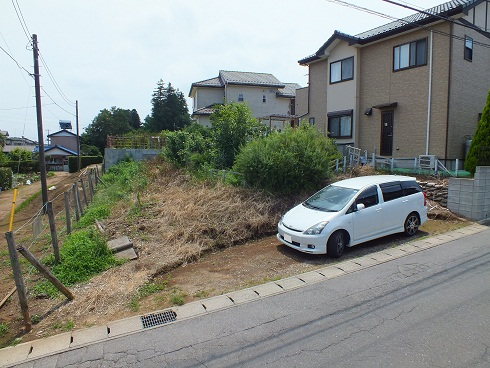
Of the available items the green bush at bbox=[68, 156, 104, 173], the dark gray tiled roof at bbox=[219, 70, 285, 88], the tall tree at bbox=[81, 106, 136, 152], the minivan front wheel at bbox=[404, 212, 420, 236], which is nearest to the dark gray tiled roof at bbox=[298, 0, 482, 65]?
the minivan front wheel at bbox=[404, 212, 420, 236]

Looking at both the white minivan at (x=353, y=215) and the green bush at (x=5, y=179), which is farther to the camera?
the green bush at (x=5, y=179)

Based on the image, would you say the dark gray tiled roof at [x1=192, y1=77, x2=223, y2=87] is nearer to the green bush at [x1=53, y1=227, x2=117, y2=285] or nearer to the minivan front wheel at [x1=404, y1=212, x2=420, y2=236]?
the green bush at [x1=53, y1=227, x2=117, y2=285]

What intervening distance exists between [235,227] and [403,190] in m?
4.17

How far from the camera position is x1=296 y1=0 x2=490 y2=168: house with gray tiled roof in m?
12.8

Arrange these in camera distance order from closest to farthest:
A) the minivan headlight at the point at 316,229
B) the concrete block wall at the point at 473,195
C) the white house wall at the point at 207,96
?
the minivan headlight at the point at 316,229 < the concrete block wall at the point at 473,195 < the white house wall at the point at 207,96

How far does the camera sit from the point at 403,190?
786cm

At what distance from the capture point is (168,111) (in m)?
50.5

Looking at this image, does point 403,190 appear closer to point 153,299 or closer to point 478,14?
point 153,299

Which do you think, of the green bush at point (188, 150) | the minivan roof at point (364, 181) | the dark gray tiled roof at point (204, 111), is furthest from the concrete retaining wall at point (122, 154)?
the minivan roof at point (364, 181)

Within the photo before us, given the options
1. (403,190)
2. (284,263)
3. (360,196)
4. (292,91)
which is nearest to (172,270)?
(284,263)

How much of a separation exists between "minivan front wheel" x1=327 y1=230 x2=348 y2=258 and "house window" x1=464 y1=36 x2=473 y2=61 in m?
11.2

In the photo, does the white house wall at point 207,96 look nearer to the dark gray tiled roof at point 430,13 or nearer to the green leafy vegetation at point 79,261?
the dark gray tiled roof at point 430,13

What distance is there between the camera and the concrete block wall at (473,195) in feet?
30.7

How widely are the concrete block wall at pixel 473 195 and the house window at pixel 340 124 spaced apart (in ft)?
25.2
